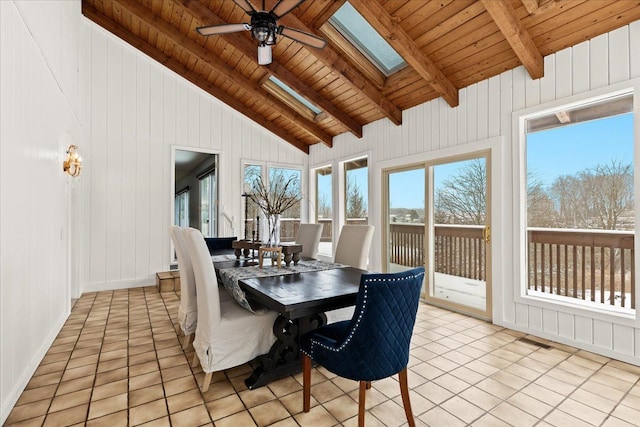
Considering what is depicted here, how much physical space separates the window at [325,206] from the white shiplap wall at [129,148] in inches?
91.1

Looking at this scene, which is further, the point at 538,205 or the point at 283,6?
the point at 538,205

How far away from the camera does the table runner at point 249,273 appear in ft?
7.53

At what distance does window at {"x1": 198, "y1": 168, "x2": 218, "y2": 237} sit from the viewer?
6.21 metres

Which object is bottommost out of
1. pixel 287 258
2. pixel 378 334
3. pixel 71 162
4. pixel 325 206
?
pixel 378 334

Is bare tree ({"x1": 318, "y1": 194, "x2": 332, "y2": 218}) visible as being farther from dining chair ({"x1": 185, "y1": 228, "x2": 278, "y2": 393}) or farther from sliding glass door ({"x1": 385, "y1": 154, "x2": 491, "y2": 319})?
dining chair ({"x1": 185, "y1": 228, "x2": 278, "y2": 393})

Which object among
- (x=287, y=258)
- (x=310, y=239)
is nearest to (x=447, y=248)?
(x=310, y=239)

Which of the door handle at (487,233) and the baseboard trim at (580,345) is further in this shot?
the door handle at (487,233)

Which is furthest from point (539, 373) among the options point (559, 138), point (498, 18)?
point (498, 18)

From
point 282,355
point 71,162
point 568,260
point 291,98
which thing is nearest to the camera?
Result: point 282,355

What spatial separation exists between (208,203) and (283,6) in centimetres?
522

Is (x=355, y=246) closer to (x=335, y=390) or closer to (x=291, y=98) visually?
(x=335, y=390)

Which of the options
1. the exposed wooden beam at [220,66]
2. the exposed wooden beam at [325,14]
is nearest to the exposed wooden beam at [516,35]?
the exposed wooden beam at [325,14]

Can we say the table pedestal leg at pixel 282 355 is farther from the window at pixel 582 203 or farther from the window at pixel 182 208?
the window at pixel 182 208

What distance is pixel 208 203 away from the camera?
6926 millimetres
